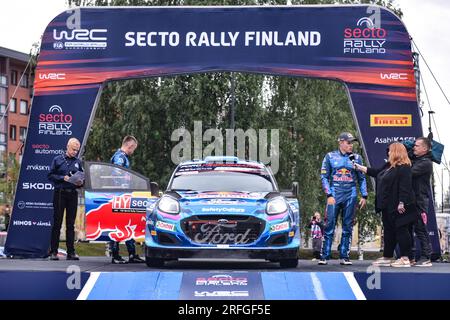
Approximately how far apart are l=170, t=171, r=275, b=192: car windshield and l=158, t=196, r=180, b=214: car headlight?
0.84 meters

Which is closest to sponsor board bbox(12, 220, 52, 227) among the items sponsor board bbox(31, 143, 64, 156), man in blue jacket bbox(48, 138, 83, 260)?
sponsor board bbox(31, 143, 64, 156)

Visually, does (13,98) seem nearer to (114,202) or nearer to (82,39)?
(82,39)

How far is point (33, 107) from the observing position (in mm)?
15656

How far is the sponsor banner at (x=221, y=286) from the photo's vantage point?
8609 mm

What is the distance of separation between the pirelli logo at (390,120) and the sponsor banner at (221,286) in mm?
6552

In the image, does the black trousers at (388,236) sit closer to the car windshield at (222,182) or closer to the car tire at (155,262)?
the car windshield at (222,182)

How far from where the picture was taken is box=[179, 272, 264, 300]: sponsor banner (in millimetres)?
8609

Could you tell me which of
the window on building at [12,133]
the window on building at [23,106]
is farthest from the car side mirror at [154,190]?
Result: the window on building at [23,106]

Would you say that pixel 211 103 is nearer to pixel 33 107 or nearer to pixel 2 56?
pixel 33 107

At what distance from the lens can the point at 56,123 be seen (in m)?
15.5

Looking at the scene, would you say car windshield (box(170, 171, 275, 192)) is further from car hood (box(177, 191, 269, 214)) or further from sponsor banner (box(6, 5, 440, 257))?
sponsor banner (box(6, 5, 440, 257))

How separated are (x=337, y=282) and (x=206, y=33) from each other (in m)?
7.39
